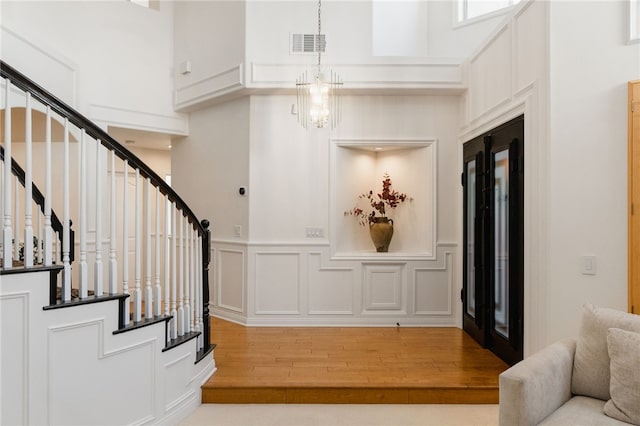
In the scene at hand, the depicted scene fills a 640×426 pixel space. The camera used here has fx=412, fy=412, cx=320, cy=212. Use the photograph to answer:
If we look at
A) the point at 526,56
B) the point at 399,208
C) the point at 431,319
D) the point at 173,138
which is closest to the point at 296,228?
the point at 399,208

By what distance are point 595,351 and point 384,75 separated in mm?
3655

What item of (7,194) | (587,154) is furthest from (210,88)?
(587,154)

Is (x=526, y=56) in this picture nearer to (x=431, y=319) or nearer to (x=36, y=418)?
(x=431, y=319)

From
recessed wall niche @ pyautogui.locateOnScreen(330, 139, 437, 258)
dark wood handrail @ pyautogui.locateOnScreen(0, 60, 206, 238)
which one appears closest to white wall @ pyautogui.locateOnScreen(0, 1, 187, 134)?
recessed wall niche @ pyautogui.locateOnScreen(330, 139, 437, 258)

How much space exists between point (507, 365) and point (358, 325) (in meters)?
1.84

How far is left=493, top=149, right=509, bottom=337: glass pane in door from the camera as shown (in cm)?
387

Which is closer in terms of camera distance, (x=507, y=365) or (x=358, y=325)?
(x=507, y=365)

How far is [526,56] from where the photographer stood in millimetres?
3461

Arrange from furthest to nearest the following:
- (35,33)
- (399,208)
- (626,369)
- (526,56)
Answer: (399,208) → (35,33) → (526,56) → (626,369)

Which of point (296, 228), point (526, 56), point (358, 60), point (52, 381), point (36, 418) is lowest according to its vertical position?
point (36, 418)

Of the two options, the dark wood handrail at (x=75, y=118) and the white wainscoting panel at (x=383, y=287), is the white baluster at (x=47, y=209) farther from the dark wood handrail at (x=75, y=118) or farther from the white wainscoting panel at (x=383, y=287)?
the white wainscoting panel at (x=383, y=287)

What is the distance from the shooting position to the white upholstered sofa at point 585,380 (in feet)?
6.76

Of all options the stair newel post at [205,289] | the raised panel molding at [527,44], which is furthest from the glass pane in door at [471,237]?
the stair newel post at [205,289]

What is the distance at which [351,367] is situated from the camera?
146 inches
